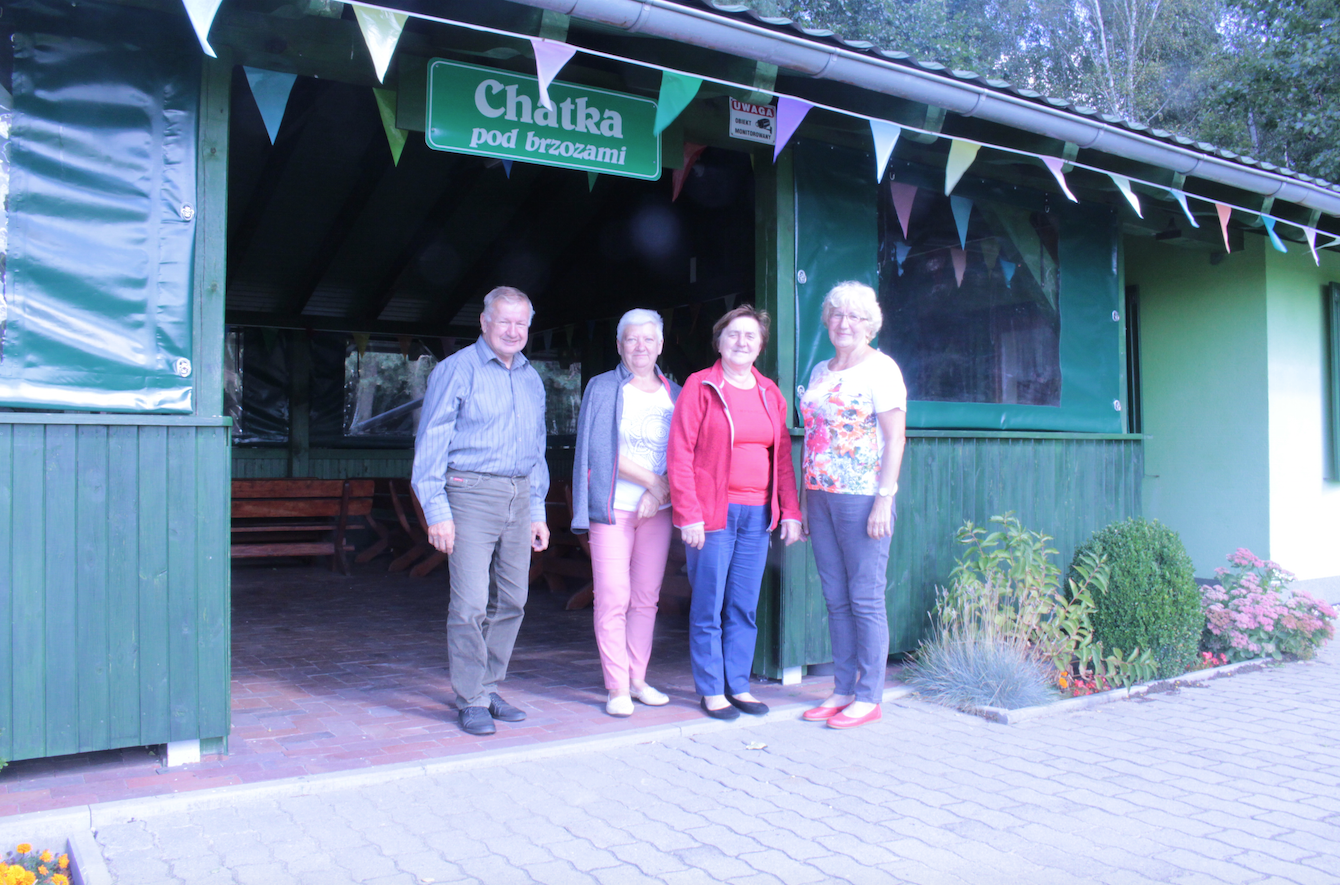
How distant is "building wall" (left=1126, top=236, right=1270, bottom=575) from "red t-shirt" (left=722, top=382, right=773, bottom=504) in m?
4.06

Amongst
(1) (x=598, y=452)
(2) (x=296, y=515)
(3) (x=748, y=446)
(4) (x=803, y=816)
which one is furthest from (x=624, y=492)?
(2) (x=296, y=515)

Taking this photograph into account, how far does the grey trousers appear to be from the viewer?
3.72m

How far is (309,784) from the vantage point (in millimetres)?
3152

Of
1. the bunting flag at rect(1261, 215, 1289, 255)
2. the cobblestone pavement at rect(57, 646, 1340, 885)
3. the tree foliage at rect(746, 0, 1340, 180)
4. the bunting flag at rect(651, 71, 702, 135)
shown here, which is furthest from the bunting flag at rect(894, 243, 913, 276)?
the tree foliage at rect(746, 0, 1340, 180)

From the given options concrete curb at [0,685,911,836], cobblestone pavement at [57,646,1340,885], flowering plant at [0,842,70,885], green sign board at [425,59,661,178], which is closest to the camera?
flowering plant at [0,842,70,885]

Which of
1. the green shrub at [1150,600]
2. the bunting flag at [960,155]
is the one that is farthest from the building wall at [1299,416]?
the bunting flag at [960,155]

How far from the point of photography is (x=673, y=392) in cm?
427

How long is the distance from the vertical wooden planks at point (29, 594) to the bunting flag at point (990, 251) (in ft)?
15.5

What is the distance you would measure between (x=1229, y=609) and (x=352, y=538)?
8356mm

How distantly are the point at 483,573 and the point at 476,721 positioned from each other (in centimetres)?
57

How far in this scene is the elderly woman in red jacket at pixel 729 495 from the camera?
3.89 m

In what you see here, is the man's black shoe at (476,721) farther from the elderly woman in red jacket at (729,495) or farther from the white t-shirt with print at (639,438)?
the white t-shirt with print at (639,438)

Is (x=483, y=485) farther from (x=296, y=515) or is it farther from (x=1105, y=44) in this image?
(x=1105, y=44)

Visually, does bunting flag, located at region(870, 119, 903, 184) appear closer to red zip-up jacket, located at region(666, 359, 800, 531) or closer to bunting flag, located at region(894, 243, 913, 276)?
bunting flag, located at region(894, 243, 913, 276)
